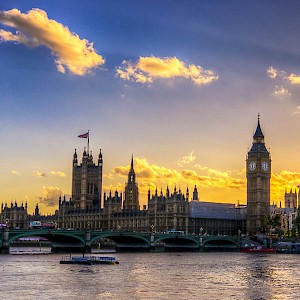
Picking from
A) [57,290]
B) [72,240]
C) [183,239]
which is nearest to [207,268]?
[57,290]

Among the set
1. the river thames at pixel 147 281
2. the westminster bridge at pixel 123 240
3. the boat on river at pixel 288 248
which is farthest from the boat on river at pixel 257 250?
the river thames at pixel 147 281

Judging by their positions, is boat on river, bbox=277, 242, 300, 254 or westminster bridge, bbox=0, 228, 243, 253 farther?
boat on river, bbox=277, 242, 300, 254

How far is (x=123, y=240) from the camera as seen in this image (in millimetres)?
153500

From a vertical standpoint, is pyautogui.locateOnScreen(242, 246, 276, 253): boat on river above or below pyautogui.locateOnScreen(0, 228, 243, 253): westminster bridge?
below

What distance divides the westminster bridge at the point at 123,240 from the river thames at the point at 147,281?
76.5ft

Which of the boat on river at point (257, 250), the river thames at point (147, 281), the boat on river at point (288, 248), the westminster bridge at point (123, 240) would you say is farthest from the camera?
the boat on river at point (257, 250)

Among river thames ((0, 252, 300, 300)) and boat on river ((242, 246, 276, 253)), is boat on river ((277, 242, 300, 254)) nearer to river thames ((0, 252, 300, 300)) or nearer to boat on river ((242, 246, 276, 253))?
boat on river ((242, 246, 276, 253))

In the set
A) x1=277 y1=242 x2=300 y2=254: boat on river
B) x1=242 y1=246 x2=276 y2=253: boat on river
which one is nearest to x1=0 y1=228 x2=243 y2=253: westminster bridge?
x1=242 y1=246 x2=276 y2=253: boat on river

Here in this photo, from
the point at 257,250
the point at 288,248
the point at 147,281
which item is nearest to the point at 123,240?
the point at 257,250

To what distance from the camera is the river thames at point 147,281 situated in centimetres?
6112

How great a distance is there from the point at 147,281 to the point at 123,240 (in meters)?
80.6

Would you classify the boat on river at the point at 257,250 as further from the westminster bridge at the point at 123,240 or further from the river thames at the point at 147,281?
the river thames at the point at 147,281

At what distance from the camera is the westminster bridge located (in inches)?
4820

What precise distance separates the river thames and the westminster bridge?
23.3 meters
